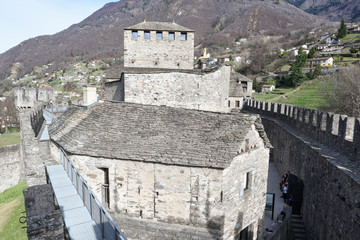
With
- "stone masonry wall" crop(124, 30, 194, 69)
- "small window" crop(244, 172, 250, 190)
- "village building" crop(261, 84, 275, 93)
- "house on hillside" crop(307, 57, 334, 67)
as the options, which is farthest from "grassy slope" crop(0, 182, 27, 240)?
"house on hillside" crop(307, 57, 334, 67)

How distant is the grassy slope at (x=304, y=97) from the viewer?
29.7 m

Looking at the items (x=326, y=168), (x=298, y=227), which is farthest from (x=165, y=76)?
(x=298, y=227)

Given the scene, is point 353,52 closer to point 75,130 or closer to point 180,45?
point 180,45

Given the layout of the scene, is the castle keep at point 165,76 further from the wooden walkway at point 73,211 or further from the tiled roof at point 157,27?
the wooden walkway at point 73,211

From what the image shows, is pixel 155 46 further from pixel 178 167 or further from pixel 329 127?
pixel 178 167

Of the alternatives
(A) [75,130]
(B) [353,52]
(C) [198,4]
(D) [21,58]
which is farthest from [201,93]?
(C) [198,4]

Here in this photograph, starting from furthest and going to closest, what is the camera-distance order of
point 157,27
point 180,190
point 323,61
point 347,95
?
point 323,61, point 347,95, point 157,27, point 180,190

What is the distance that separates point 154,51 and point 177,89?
6769 mm

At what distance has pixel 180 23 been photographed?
139 metres

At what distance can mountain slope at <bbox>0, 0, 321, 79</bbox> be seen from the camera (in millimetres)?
131625

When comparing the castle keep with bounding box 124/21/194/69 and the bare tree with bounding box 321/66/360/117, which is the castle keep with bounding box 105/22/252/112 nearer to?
the castle keep with bounding box 124/21/194/69

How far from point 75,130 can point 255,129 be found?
243 inches

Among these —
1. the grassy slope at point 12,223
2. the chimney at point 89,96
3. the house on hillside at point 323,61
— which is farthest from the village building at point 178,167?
the house on hillside at point 323,61

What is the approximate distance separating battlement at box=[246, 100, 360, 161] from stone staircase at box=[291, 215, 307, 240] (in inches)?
144
